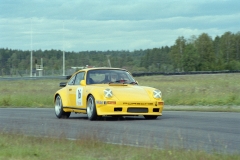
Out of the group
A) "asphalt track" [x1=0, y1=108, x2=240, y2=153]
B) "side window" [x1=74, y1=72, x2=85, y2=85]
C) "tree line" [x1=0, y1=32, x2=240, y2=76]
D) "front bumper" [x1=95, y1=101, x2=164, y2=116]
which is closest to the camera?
"asphalt track" [x1=0, y1=108, x2=240, y2=153]

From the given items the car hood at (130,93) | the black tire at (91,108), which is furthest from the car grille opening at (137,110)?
the black tire at (91,108)

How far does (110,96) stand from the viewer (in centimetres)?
1625

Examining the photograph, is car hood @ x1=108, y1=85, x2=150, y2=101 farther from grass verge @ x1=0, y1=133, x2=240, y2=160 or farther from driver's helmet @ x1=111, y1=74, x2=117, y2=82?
grass verge @ x1=0, y1=133, x2=240, y2=160

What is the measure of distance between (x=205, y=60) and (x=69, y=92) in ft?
489

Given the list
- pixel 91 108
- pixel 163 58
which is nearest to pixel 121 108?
pixel 91 108

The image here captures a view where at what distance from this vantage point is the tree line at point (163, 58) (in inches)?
5561

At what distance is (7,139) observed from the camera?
472 inches

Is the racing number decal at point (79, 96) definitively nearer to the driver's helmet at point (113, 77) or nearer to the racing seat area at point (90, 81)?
the racing seat area at point (90, 81)

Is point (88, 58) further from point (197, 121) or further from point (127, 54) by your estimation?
point (197, 121)

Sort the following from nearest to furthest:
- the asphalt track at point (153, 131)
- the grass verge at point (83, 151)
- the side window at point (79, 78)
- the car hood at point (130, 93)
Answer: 1. the grass verge at point (83, 151)
2. the asphalt track at point (153, 131)
3. the car hood at point (130, 93)
4. the side window at point (79, 78)

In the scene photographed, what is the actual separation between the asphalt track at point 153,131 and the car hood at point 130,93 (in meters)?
0.61

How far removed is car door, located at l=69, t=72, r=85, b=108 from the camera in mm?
17344

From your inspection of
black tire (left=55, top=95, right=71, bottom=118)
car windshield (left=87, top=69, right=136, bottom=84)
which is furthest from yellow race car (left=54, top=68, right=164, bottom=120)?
black tire (left=55, top=95, right=71, bottom=118)

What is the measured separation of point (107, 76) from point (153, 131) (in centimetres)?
436
